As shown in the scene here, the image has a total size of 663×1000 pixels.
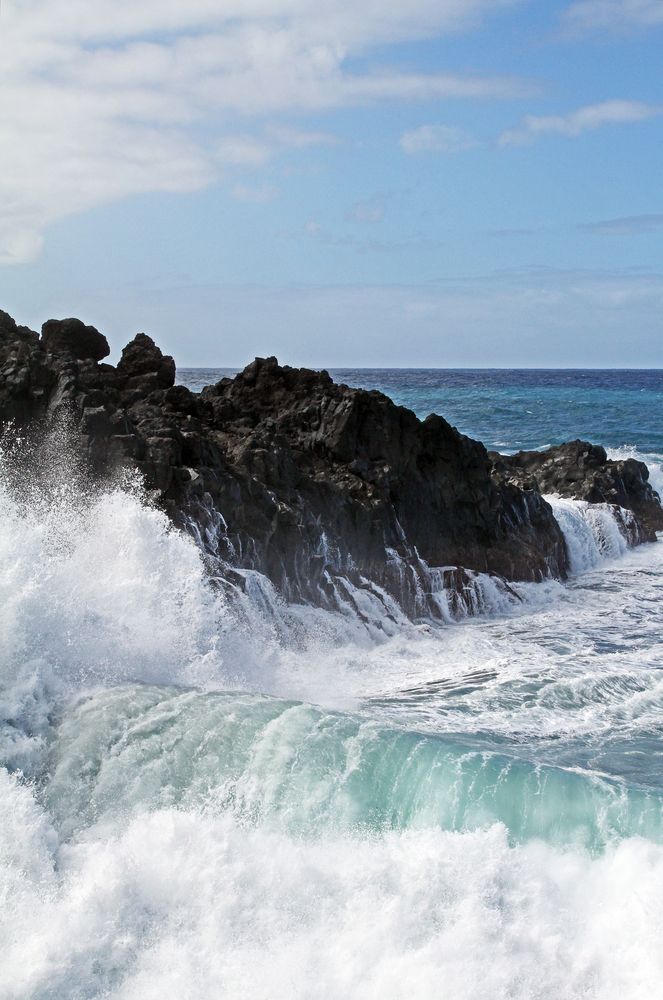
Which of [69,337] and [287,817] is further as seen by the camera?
[69,337]

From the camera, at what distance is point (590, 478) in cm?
2033

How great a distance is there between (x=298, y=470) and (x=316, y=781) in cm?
753

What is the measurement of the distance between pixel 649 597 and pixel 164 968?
455 inches

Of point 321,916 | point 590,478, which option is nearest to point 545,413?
point 590,478

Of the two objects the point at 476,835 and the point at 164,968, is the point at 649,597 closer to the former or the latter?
the point at 476,835

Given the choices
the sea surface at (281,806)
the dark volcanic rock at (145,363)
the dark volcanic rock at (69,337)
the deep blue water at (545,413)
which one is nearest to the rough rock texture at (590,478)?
the dark volcanic rock at (145,363)

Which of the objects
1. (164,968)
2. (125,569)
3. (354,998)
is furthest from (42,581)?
(354,998)

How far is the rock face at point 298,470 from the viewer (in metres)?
12.9

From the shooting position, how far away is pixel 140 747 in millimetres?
7957

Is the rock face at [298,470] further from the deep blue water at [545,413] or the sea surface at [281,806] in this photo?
the deep blue water at [545,413]

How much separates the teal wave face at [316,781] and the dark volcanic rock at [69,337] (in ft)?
32.8

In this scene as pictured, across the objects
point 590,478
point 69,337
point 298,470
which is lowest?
point 590,478

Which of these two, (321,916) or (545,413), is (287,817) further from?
(545,413)

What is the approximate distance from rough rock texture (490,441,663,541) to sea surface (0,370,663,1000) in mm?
8632
